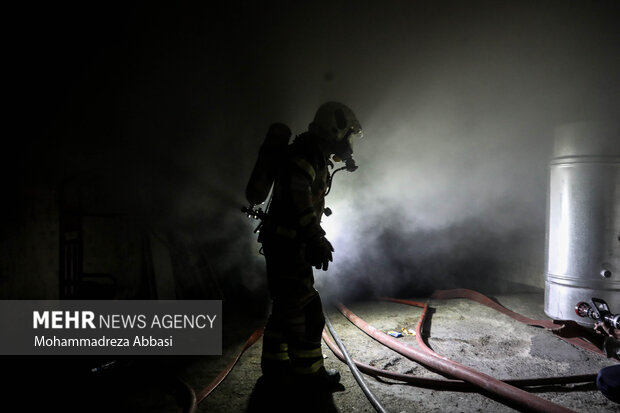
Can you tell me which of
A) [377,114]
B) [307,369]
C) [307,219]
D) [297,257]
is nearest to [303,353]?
[307,369]

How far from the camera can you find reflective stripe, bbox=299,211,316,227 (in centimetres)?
245

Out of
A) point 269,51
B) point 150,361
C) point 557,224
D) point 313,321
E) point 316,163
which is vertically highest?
point 269,51

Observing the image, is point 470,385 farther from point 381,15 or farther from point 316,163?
point 381,15

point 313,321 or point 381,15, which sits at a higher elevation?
point 381,15

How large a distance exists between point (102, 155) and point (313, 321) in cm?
430

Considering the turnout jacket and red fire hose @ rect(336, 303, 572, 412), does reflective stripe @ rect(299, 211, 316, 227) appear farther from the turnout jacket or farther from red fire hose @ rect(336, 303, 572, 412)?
red fire hose @ rect(336, 303, 572, 412)

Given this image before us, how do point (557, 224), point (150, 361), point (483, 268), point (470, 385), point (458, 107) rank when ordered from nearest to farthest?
point (470, 385), point (150, 361), point (557, 224), point (458, 107), point (483, 268)

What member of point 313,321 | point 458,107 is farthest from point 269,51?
point 313,321

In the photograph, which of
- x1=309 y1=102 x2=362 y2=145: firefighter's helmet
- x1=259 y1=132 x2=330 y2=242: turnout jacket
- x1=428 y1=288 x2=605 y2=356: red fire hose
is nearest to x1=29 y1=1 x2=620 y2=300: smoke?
x1=428 y1=288 x2=605 y2=356: red fire hose

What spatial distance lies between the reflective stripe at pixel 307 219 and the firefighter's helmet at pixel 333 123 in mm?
727

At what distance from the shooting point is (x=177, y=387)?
100 inches

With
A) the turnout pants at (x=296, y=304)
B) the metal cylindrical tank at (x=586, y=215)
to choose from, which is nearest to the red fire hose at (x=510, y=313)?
the metal cylindrical tank at (x=586, y=215)

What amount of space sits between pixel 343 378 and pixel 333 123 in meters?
2.13

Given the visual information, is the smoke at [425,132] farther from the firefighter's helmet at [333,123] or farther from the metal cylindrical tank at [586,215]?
the firefighter's helmet at [333,123]
